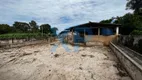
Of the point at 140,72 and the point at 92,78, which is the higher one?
the point at 140,72

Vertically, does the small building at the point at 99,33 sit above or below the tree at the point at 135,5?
below

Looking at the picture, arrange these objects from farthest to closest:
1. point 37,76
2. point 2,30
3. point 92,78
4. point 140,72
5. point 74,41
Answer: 1. point 2,30
2. point 74,41
3. point 37,76
4. point 92,78
5. point 140,72

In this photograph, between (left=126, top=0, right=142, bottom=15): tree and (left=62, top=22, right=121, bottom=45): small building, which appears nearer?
(left=62, top=22, right=121, bottom=45): small building

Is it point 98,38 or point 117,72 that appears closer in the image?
point 117,72

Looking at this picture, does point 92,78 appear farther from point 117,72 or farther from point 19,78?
point 19,78

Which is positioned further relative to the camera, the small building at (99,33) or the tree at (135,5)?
the tree at (135,5)

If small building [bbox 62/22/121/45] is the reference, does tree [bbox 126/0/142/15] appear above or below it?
above

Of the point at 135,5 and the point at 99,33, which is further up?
the point at 135,5

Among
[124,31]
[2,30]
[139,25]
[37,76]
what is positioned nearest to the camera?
[37,76]

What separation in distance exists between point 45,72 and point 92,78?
78.4 inches

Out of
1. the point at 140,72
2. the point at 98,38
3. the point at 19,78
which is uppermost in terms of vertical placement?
the point at 98,38

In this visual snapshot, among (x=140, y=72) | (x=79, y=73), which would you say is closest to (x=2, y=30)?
(x=79, y=73)

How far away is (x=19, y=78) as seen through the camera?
170 inches

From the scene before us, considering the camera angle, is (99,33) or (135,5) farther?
(135,5)
